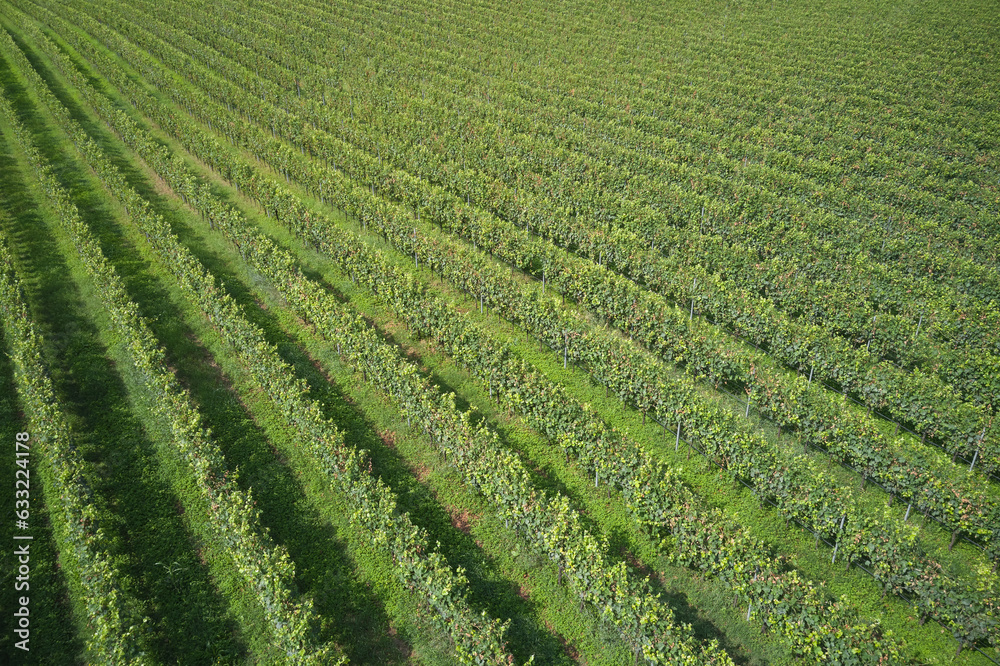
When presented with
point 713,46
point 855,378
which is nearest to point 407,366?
point 855,378

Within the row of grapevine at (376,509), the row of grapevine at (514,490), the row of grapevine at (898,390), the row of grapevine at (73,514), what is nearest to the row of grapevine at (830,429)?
the row of grapevine at (898,390)

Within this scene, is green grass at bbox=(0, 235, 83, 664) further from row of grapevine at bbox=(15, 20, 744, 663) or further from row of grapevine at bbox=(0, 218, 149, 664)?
row of grapevine at bbox=(15, 20, 744, 663)

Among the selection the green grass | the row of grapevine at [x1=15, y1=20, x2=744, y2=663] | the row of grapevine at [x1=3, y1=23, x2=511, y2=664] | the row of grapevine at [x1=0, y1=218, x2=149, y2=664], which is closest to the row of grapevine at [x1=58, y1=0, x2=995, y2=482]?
the row of grapevine at [x1=15, y1=20, x2=744, y2=663]

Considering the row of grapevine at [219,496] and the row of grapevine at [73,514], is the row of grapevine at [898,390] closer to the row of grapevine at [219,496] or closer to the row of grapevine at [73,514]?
the row of grapevine at [219,496]

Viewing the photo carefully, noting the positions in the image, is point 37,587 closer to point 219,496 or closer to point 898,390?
point 219,496

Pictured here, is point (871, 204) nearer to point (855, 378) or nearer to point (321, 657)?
point (855, 378)

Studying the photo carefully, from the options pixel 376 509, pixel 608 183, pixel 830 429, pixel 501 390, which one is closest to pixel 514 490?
pixel 376 509
